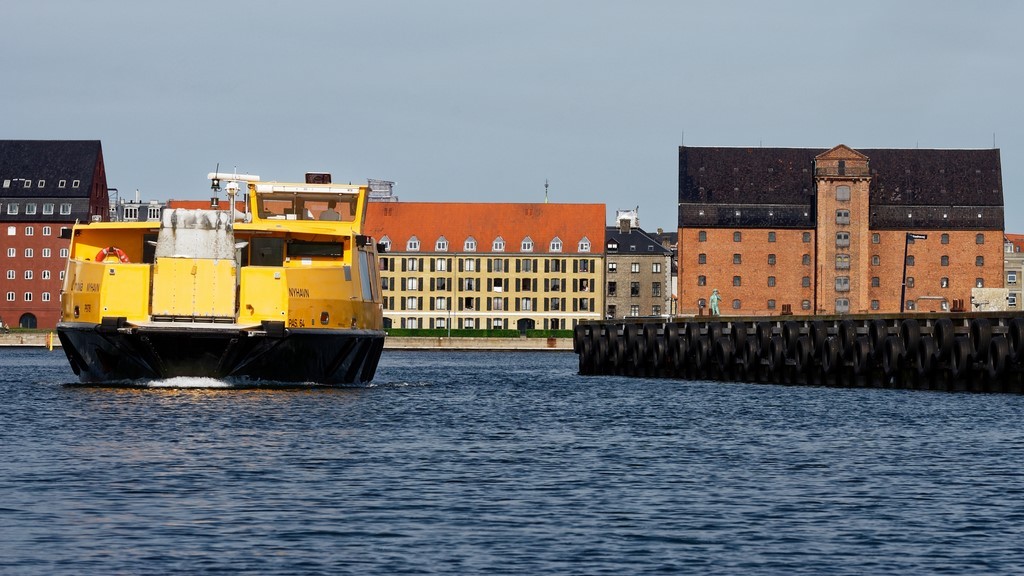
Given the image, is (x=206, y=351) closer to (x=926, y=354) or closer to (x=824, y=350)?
(x=926, y=354)

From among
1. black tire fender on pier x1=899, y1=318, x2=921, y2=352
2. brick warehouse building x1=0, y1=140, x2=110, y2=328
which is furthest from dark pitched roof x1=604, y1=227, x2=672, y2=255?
black tire fender on pier x1=899, y1=318, x2=921, y2=352

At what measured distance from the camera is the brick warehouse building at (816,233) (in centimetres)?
15600

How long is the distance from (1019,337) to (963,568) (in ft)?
93.5

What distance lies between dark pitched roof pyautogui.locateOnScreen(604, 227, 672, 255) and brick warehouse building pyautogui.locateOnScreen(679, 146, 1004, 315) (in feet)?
62.1

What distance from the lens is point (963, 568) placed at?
16406 mm

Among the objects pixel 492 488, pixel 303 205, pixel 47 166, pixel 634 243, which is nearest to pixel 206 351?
pixel 303 205

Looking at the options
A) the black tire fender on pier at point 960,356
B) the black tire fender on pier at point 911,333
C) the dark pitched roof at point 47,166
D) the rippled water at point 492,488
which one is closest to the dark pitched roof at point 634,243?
the dark pitched roof at point 47,166

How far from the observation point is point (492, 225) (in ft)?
560

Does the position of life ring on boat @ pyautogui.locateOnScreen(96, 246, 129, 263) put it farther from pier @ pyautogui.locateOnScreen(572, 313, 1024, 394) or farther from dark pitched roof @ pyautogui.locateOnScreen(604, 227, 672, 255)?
dark pitched roof @ pyautogui.locateOnScreen(604, 227, 672, 255)

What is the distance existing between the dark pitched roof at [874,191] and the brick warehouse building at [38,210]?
190 feet

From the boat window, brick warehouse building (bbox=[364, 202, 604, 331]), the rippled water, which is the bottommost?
the rippled water

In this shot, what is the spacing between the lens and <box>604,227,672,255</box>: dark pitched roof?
580 ft

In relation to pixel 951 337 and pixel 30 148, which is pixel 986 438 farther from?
pixel 30 148

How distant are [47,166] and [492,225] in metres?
43.5
